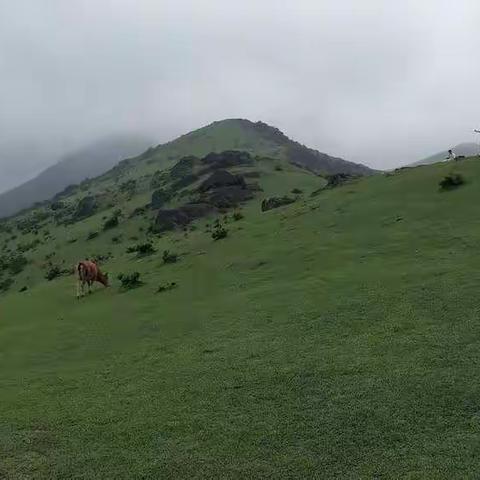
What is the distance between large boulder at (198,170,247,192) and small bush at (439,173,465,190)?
127 ft

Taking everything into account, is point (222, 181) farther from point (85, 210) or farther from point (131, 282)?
point (131, 282)

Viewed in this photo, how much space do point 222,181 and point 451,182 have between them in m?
42.2

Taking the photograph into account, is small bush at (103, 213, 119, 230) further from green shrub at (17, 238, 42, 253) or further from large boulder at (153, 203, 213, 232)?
green shrub at (17, 238, 42, 253)

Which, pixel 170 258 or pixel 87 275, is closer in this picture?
pixel 87 275

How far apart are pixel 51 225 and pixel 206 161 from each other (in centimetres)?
2828

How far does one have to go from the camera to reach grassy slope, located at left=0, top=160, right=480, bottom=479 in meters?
11.7

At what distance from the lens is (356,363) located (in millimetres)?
15219

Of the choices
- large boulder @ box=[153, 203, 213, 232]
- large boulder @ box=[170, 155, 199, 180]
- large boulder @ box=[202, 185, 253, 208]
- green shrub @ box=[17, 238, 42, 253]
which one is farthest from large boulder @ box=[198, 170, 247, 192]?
large boulder @ box=[170, 155, 199, 180]

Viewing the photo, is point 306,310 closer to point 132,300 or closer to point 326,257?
point 326,257

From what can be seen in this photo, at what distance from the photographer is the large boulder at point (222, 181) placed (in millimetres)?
73000

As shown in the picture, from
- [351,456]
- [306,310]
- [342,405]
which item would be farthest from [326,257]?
[351,456]

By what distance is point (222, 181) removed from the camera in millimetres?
74062

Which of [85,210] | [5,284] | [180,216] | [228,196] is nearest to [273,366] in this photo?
[180,216]

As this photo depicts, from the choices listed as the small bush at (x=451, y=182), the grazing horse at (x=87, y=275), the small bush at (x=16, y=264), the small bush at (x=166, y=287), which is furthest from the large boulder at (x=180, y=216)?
the small bush at (x=166, y=287)
